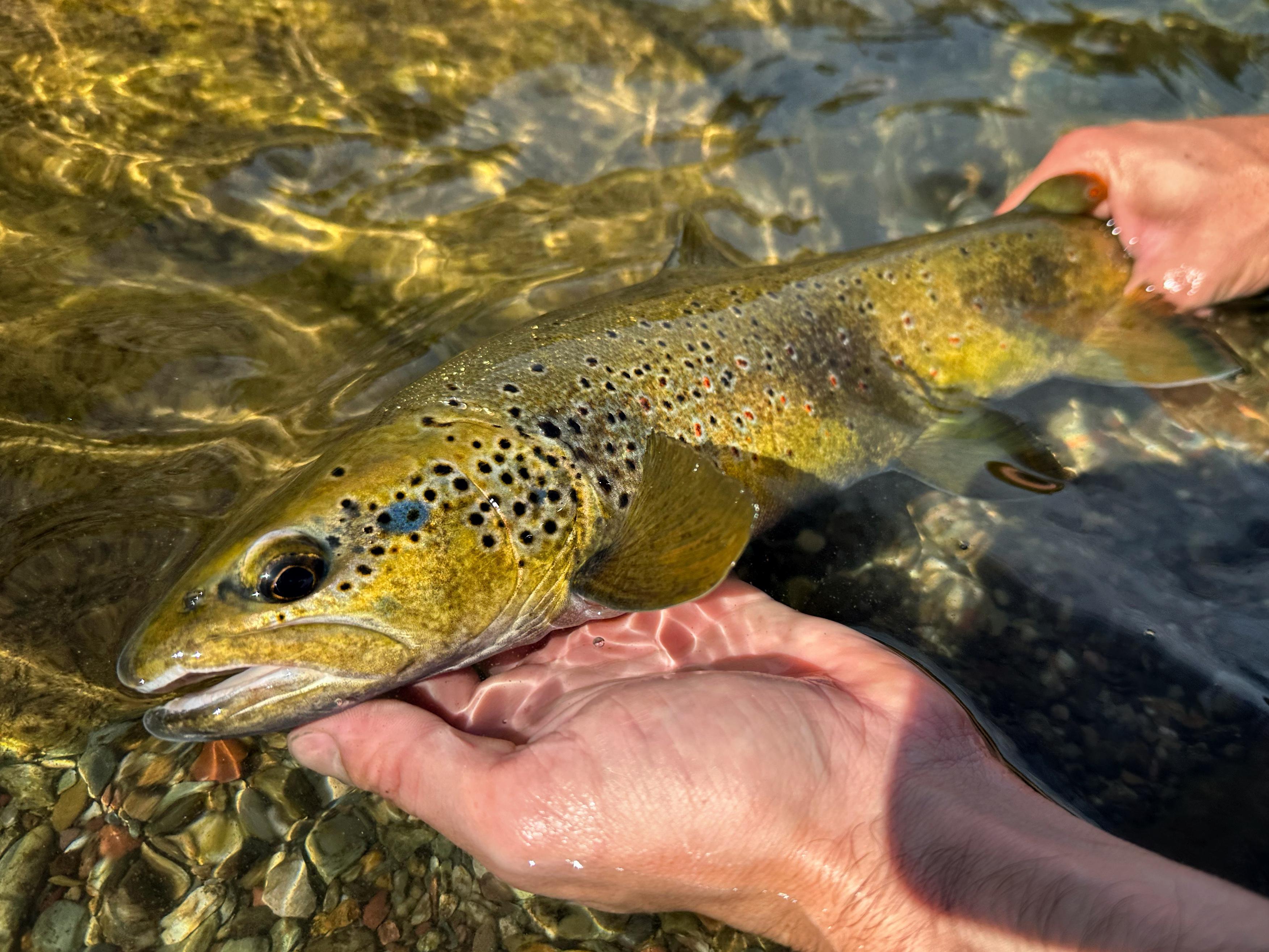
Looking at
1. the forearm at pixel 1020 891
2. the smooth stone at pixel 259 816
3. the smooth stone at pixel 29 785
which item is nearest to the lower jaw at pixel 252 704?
the smooth stone at pixel 259 816

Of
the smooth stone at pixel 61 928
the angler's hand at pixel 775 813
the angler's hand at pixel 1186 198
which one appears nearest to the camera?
the angler's hand at pixel 775 813

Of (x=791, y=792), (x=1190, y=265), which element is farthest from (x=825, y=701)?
(x=1190, y=265)

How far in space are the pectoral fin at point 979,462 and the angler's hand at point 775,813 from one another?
1.52m

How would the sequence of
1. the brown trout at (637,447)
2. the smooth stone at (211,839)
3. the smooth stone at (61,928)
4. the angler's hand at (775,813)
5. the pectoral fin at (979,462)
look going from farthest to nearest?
1. the pectoral fin at (979,462)
2. the smooth stone at (211,839)
3. the smooth stone at (61,928)
4. the brown trout at (637,447)
5. the angler's hand at (775,813)

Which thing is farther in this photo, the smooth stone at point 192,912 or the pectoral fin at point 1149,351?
the pectoral fin at point 1149,351

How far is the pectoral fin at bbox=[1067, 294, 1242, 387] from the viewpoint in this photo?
4.46 metres

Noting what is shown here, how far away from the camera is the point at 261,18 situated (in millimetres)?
5242

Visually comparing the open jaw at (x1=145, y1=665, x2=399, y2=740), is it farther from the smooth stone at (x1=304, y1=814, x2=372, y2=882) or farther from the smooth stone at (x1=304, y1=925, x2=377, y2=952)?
the smooth stone at (x1=304, y1=925, x2=377, y2=952)

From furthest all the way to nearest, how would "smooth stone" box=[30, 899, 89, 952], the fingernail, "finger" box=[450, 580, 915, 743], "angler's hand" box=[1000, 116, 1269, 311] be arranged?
"angler's hand" box=[1000, 116, 1269, 311], "finger" box=[450, 580, 915, 743], "smooth stone" box=[30, 899, 89, 952], the fingernail

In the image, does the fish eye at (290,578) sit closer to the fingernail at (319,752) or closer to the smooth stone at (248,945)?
the fingernail at (319,752)

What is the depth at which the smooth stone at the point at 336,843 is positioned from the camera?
10.8 feet

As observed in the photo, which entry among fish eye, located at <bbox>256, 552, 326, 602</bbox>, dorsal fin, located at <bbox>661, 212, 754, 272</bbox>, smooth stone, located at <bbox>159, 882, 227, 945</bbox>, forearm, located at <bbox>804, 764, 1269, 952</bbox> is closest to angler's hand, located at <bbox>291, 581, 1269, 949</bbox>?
forearm, located at <bbox>804, 764, 1269, 952</bbox>

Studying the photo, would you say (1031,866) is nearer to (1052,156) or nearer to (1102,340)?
(1102,340)

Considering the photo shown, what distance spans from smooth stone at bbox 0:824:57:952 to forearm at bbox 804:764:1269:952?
300 cm
